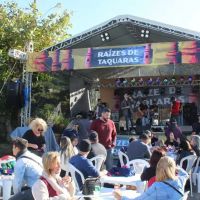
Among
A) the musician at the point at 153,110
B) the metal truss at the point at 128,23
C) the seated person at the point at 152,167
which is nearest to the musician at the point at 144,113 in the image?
the musician at the point at 153,110

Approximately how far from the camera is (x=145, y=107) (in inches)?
693

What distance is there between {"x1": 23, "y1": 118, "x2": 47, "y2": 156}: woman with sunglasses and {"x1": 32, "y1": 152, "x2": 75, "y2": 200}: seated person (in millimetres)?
3091

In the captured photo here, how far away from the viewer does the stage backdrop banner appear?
10992mm

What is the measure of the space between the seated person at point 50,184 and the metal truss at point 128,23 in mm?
8697

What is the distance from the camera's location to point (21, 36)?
1630cm

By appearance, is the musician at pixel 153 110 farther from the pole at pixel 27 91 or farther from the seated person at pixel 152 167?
the seated person at pixel 152 167

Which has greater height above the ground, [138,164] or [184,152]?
[184,152]

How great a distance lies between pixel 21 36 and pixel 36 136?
964cm

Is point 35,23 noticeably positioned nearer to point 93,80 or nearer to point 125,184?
point 93,80

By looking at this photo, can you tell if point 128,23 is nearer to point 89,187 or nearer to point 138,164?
point 138,164

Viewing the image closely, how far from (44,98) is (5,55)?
6.97ft

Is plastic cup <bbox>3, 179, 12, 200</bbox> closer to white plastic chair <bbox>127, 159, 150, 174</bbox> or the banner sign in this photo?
white plastic chair <bbox>127, 159, 150, 174</bbox>

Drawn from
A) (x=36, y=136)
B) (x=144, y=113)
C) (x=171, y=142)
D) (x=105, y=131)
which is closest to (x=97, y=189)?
(x=36, y=136)

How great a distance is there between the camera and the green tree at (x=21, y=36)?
15.9 m
